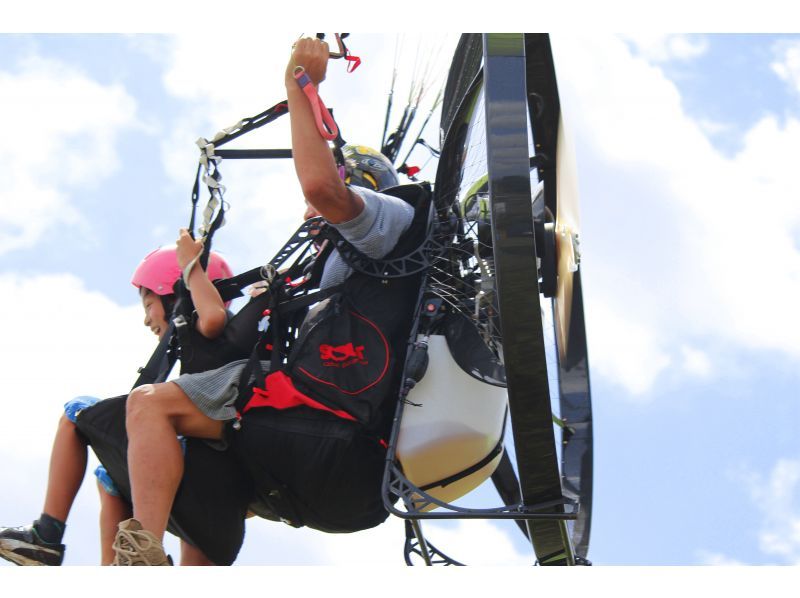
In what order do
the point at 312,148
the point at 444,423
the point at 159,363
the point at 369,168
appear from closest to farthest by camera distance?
the point at 312,148, the point at 444,423, the point at 159,363, the point at 369,168

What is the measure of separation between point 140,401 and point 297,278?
1.00 m

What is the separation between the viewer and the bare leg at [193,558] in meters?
5.58

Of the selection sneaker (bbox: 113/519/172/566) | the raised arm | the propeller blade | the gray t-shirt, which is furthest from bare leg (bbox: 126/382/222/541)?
the propeller blade

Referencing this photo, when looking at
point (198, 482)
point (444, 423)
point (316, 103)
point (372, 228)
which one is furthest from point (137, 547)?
point (316, 103)

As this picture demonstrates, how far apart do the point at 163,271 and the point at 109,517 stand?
1313mm

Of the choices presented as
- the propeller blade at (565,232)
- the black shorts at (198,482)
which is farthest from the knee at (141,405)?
the propeller blade at (565,232)

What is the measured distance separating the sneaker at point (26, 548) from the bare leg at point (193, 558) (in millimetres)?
614

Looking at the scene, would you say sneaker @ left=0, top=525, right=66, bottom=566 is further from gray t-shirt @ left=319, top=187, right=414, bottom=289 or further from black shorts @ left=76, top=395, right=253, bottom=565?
gray t-shirt @ left=319, top=187, right=414, bottom=289

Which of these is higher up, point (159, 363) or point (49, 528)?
point (159, 363)

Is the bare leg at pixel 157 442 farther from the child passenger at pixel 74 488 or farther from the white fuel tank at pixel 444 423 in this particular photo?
the white fuel tank at pixel 444 423

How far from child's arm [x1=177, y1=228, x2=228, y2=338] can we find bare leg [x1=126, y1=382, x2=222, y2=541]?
0.38 meters

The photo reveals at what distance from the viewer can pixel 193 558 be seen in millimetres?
5613

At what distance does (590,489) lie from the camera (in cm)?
568

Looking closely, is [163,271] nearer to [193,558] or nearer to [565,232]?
[193,558]
